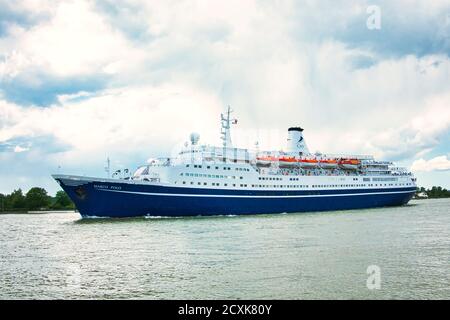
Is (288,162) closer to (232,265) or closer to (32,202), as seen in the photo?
(232,265)

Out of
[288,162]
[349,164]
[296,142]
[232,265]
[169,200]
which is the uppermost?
[296,142]

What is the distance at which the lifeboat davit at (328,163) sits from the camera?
166 ft

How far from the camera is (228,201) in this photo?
3931cm

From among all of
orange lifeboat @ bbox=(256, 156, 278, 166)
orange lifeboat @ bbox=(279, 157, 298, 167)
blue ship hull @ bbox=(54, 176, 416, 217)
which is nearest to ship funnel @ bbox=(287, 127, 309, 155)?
orange lifeboat @ bbox=(279, 157, 298, 167)

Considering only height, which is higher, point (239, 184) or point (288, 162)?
point (288, 162)

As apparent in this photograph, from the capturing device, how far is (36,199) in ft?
298

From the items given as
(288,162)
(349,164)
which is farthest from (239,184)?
(349,164)

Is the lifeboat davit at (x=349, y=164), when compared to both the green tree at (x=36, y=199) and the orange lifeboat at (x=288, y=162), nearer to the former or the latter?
the orange lifeboat at (x=288, y=162)

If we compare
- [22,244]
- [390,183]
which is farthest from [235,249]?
[390,183]

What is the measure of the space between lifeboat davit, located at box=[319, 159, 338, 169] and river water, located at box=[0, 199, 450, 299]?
87.9 feet

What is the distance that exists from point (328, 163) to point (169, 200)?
75.0 feet

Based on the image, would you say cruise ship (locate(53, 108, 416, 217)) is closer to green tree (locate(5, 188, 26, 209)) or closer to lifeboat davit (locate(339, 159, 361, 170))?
lifeboat davit (locate(339, 159, 361, 170))

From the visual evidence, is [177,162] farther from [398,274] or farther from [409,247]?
[398,274]

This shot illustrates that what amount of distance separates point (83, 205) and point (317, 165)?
89.0 ft
